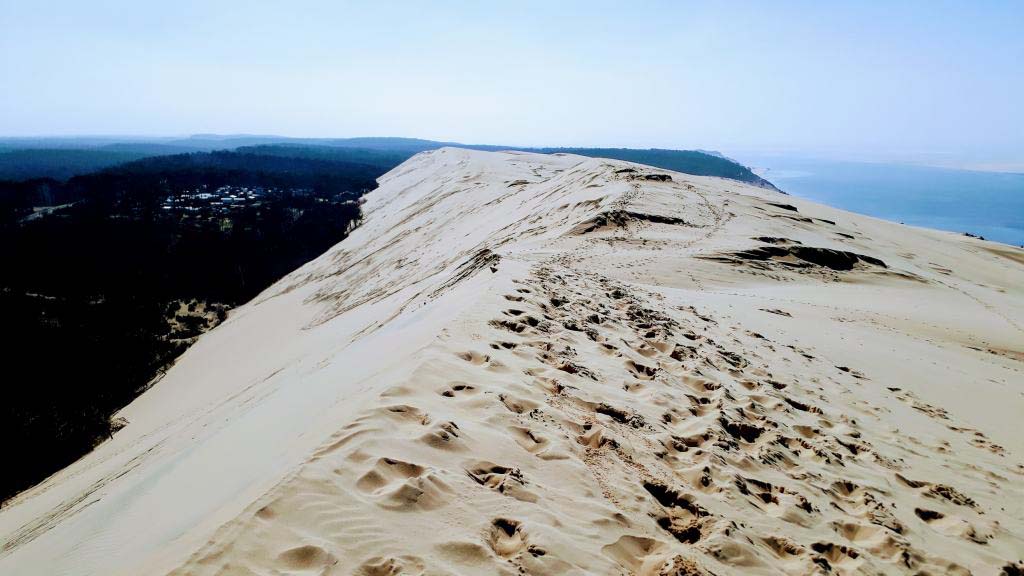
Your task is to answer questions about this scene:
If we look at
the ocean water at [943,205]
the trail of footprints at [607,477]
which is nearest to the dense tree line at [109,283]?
the trail of footprints at [607,477]

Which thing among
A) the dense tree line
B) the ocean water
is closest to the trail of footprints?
the dense tree line

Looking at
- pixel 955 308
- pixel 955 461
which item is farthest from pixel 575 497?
pixel 955 308

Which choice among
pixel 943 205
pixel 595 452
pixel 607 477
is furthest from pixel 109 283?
pixel 943 205

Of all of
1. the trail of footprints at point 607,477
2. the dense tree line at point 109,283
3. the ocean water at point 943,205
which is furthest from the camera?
the ocean water at point 943,205

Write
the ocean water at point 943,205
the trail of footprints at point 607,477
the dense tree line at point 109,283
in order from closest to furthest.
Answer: the trail of footprints at point 607,477, the dense tree line at point 109,283, the ocean water at point 943,205

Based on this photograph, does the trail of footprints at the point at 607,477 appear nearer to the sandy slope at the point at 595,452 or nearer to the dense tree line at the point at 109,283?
the sandy slope at the point at 595,452

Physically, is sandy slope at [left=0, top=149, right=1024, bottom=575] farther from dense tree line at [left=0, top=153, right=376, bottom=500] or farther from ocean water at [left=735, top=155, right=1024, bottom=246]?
ocean water at [left=735, top=155, right=1024, bottom=246]
